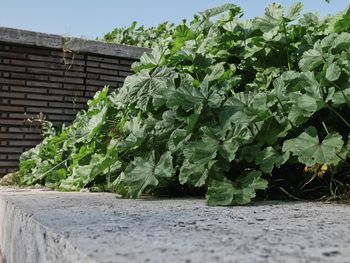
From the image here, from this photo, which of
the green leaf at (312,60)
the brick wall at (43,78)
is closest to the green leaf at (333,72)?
the green leaf at (312,60)

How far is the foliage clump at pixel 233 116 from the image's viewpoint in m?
1.75

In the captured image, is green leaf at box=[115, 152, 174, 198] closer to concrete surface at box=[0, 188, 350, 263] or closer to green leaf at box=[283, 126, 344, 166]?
concrete surface at box=[0, 188, 350, 263]

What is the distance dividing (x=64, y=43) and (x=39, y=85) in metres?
0.57

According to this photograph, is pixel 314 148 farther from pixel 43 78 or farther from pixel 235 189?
pixel 43 78

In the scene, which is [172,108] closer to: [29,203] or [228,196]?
[228,196]

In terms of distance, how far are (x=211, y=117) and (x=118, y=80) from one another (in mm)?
3631

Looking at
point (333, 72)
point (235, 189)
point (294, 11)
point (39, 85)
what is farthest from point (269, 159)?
point (39, 85)

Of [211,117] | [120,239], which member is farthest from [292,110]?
[120,239]

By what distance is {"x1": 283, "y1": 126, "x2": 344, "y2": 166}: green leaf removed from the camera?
1.61 metres

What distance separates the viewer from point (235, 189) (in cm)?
172

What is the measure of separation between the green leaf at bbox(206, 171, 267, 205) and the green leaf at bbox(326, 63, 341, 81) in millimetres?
458

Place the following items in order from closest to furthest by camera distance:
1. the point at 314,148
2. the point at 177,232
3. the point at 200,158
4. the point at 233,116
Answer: the point at 177,232
the point at 314,148
the point at 200,158
the point at 233,116

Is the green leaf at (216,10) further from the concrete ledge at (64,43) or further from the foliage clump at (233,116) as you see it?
the concrete ledge at (64,43)

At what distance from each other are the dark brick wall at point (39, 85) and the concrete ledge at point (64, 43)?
7 centimetres
